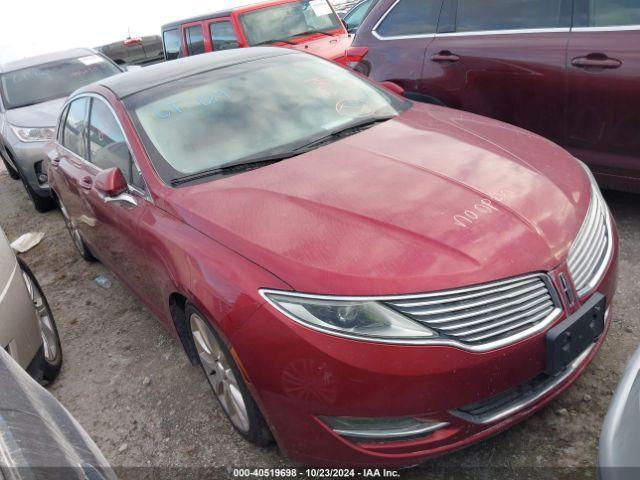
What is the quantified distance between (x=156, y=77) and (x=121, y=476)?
2170 mm

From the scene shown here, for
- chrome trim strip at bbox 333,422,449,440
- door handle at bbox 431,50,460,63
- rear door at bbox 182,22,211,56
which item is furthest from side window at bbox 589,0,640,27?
rear door at bbox 182,22,211,56

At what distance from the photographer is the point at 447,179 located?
7.84ft

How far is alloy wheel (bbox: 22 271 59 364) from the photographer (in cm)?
335

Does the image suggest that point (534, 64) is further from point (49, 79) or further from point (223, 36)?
point (49, 79)

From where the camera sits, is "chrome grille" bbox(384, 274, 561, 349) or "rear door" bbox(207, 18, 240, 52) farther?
"rear door" bbox(207, 18, 240, 52)

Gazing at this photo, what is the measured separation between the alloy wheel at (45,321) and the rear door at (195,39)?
6.15 metres

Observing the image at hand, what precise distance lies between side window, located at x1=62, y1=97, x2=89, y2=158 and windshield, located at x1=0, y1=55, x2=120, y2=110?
3393 mm

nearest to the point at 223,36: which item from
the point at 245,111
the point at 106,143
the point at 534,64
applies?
the point at 106,143

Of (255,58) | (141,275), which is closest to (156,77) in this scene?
(255,58)

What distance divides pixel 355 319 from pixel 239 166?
3.86 ft

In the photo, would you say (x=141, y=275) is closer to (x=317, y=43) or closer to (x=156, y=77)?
(x=156, y=77)

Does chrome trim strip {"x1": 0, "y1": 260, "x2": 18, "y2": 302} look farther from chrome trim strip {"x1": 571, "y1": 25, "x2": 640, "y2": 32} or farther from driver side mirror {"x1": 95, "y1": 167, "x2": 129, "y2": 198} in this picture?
chrome trim strip {"x1": 571, "y1": 25, "x2": 640, "y2": 32}

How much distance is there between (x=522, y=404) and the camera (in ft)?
6.65

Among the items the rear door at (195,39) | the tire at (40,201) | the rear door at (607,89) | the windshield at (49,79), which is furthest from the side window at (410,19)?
the rear door at (195,39)
